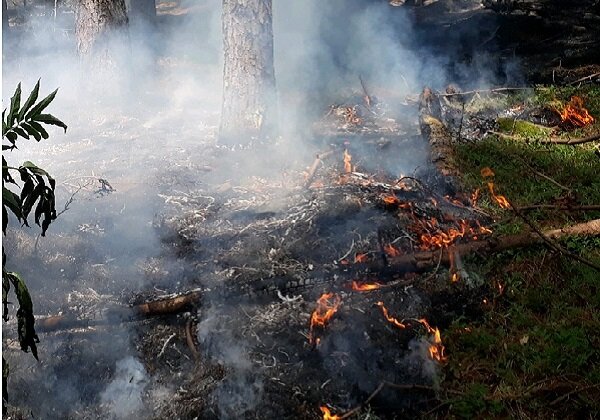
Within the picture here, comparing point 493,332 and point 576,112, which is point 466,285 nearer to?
point 493,332

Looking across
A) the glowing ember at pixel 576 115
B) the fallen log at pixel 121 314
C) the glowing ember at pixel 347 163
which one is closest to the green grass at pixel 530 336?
the glowing ember at pixel 347 163

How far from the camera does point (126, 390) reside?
3.62 meters

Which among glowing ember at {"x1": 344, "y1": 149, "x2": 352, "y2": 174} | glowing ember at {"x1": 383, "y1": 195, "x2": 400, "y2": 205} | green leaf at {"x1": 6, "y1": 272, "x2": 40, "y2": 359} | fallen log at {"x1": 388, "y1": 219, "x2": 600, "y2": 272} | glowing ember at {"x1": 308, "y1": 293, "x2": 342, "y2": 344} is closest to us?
green leaf at {"x1": 6, "y1": 272, "x2": 40, "y2": 359}

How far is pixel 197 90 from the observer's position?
1078 centimetres

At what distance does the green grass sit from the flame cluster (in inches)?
3.8

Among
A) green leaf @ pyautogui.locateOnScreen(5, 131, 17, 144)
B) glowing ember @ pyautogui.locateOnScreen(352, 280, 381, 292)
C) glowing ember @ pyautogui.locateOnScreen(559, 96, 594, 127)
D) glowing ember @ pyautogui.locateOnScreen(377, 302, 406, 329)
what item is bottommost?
glowing ember @ pyautogui.locateOnScreen(377, 302, 406, 329)

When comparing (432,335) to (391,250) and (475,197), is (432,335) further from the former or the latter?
(475,197)

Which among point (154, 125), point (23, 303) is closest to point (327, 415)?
point (23, 303)

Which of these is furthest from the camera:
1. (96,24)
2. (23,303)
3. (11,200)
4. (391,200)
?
(96,24)

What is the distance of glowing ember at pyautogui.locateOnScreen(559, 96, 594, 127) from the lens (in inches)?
332

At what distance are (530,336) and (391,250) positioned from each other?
140 cm

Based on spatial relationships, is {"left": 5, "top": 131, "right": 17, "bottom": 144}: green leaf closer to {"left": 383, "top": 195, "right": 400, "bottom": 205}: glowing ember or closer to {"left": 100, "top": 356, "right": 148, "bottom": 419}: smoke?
{"left": 100, "top": 356, "right": 148, "bottom": 419}: smoke

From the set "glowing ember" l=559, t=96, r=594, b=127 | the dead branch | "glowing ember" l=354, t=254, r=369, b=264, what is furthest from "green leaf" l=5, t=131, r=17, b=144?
"glowing ember" l=559, t=96, r=594, b=127

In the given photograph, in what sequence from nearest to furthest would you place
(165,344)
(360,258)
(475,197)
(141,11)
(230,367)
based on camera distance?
1. (230,367)
2. (165,344)
3. (360,258)
4. (475,197)
5. (141,11)
